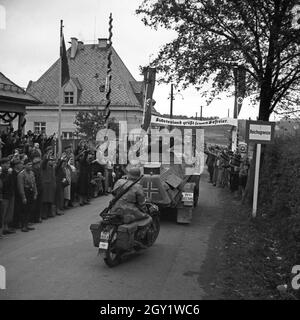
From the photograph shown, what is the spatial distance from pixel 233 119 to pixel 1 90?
11.5 meters

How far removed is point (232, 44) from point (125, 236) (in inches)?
320

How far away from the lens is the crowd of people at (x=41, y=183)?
10094 mm

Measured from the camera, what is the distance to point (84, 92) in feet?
158

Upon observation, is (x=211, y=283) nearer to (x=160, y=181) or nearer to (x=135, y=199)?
(x=135, y=199)

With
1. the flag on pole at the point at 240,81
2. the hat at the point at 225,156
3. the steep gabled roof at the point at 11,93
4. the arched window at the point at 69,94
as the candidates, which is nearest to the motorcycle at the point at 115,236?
the flag on pole at the point at 240,81

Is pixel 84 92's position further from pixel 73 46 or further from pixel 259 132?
pixel 259 132

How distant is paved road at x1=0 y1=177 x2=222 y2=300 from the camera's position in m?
6.41

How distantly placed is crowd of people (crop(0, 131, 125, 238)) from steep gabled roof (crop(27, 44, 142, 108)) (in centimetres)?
3065

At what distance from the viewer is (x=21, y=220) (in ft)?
35.4

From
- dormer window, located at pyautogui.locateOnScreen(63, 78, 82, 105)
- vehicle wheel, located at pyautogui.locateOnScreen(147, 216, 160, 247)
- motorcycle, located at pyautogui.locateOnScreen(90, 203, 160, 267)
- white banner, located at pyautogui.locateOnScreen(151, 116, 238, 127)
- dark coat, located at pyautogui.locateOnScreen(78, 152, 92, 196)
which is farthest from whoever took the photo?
dormer window, located at pyautogui.locateOnScreen(63, 78, 82, 105)

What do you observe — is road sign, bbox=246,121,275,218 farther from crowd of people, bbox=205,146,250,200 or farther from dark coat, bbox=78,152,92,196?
dark coat, bbox=78,152,92,196

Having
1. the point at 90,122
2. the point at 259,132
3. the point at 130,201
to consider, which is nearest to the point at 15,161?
the point at 130,201

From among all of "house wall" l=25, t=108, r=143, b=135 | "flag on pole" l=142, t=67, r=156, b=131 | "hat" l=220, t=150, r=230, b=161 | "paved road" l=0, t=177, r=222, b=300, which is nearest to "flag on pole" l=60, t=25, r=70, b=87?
"flag on pole" l=142, t=67, r=156, b=131

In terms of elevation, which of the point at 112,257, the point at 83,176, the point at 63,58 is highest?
the point at 63,58
